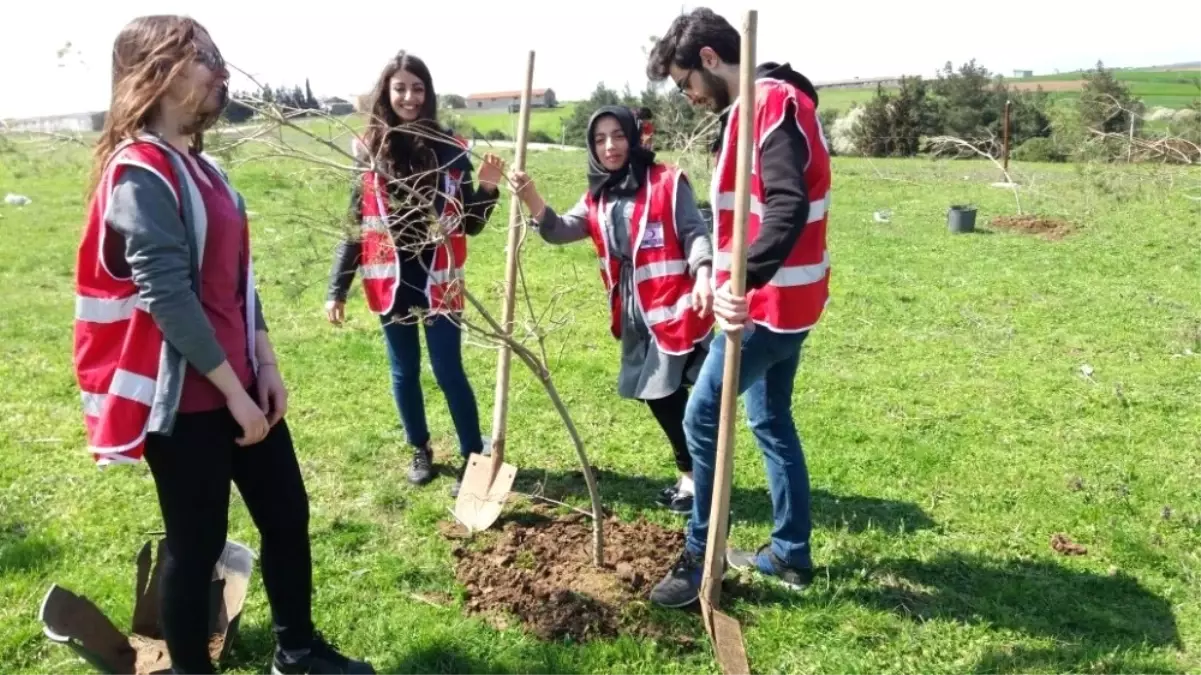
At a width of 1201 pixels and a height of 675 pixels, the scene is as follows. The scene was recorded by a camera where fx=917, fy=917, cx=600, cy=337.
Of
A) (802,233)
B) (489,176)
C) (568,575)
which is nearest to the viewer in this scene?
(802,233)

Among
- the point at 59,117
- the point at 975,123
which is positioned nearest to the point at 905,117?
the point at 975,123

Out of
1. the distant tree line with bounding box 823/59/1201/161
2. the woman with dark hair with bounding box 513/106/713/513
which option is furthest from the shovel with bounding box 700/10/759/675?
the distant tree line with bounding box 823/59/1201/161

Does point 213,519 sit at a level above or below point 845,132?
below

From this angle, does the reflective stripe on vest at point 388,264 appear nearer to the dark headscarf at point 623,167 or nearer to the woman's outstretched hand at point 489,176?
the woman's outstretched hand at point 489,176

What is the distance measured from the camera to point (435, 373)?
173 inches

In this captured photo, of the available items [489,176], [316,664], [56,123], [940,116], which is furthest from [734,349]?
[940,116]

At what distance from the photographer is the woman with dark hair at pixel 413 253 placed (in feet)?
12.5

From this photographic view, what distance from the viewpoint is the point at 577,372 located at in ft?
20.9

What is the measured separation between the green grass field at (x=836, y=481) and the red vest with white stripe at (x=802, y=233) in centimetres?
70

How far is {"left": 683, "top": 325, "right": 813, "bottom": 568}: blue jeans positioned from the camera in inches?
126

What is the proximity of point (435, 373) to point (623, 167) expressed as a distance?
135 cm

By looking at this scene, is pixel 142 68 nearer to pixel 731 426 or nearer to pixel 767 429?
pixel 731 426

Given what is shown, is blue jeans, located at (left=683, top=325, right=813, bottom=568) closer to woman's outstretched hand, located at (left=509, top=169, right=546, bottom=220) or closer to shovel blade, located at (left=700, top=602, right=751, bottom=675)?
shovel blade, located at (left=700, top=602, right=751, bottom=675)

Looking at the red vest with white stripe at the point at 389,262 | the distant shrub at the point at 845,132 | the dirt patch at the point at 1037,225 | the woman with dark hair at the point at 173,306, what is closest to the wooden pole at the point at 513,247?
the red vest with white stripe at the point at 389,262
